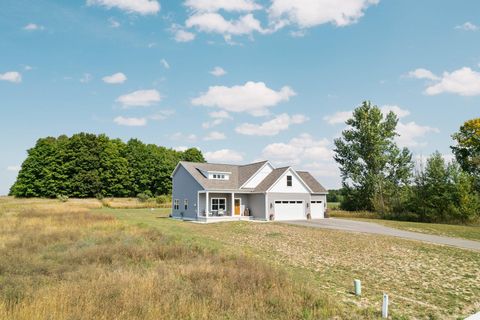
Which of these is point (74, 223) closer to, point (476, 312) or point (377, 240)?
point (377, 240)

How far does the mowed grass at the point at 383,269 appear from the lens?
915 centimetres

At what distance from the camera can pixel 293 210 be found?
38.6 m

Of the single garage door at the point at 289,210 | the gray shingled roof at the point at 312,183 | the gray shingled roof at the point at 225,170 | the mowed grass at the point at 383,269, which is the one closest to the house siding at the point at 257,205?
the single garage door at the point at 289,210

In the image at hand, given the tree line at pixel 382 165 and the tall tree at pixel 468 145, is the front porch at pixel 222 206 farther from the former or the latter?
the tall tree at pixel 468 145

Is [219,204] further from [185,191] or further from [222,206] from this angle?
[185,191]

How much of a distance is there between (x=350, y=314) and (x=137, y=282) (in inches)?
222

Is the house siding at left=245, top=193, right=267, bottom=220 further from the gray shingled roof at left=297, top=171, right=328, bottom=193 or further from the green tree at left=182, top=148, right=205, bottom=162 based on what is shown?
the green tree at left=182, top=148, right=205, bottom=162

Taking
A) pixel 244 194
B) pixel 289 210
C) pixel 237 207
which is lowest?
pixel 289 210

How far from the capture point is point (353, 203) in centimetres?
4931

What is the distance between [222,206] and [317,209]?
12.0 m

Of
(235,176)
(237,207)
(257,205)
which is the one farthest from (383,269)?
(235,176)

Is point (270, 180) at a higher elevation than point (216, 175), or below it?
below

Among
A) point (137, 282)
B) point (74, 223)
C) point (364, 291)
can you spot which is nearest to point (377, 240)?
point (364, 291)

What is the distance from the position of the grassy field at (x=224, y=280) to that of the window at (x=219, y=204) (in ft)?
61.3
